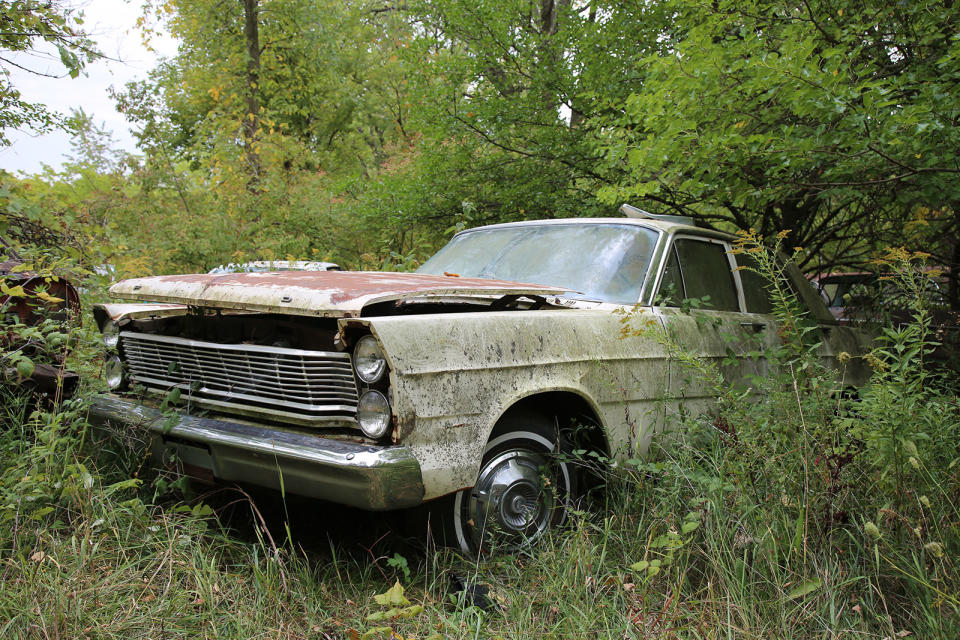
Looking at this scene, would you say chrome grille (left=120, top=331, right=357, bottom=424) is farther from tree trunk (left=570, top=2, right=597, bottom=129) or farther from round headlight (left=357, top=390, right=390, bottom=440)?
tree trunk (left=570, top=2, right=597, bottom=129)

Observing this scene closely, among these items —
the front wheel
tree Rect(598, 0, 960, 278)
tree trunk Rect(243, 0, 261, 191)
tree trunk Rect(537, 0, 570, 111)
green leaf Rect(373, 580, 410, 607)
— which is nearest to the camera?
green leaf Rect(373, 580, 410, 607)

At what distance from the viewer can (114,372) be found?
341 centimetres

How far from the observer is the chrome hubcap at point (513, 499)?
8.63 feet

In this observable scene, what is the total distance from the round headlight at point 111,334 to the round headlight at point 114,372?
69 millimetres

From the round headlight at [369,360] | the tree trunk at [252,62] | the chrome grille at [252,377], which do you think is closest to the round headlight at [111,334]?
the chrome grille at [252,377]

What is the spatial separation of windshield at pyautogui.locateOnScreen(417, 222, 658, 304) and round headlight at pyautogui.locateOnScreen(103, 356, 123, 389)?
1.76 m

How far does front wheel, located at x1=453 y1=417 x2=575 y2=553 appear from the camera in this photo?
8.59 feet

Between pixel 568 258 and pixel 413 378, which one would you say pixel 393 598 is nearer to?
pixel 413 378

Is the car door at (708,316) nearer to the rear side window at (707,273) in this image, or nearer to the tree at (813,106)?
the rear side window at (707,273)

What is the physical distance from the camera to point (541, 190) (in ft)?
24.6

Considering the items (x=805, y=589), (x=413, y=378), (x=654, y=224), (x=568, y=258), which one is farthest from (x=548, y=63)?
(x=805, y=589)

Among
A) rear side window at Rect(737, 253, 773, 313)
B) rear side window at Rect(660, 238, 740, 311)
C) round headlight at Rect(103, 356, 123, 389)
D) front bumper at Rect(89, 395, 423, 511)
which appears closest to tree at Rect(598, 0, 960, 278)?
rear side window at Rect(737, 253, 773, 313)

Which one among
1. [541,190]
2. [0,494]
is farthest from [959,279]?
[0,494]

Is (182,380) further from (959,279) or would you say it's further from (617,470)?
(959,279)
